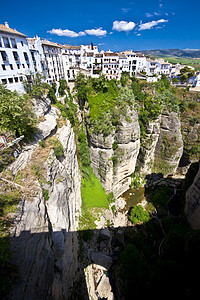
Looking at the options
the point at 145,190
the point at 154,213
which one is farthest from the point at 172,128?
the point at 154,213

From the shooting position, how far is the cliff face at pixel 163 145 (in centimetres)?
2678

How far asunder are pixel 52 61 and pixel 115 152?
996 inches

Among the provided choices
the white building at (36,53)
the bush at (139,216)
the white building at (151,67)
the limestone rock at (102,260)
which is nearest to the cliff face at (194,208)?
the bush at (139,216)

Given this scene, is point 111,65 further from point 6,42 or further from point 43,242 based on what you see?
point 43,242

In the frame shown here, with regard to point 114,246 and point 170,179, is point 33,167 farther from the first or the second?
point 170,179

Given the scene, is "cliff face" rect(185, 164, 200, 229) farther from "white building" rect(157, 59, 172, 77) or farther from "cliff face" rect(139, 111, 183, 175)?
"white building" rect(157, 59, 172, 77)

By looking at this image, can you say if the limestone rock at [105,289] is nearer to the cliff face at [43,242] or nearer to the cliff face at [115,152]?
the cliff face at [43,242]

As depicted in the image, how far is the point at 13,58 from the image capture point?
20.1m

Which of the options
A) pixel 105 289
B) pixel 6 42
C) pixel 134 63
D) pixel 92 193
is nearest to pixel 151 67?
pixel 134 63

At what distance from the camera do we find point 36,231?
8430 millimetres

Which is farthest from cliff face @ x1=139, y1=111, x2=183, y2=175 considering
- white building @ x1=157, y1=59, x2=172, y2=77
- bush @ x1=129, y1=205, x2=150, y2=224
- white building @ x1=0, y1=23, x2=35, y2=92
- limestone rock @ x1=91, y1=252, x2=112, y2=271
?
white building @ x1=157, y1=59, x2=172, y2=77

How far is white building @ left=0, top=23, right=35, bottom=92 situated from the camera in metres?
18.8

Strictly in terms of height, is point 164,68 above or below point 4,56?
above

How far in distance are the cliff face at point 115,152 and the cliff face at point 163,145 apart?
3976 mm
